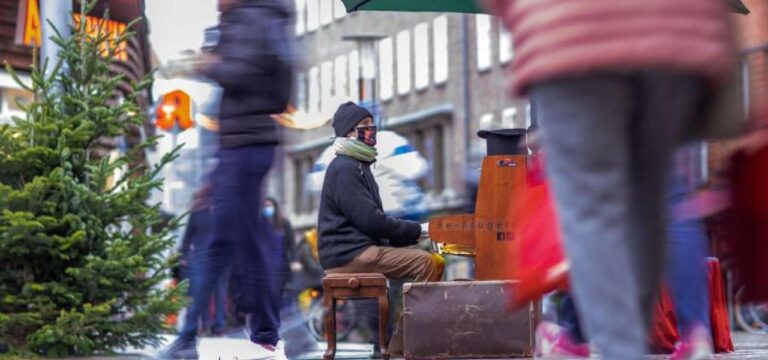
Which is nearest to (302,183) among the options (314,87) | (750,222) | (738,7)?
(314,87)

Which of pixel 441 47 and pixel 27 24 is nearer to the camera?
pixel 27 24

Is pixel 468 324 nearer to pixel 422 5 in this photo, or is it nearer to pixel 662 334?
pixel 662 334

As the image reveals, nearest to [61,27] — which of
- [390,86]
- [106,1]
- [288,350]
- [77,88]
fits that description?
[77,88]

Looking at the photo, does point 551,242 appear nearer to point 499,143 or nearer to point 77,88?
point 499,143

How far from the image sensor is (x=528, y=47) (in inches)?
130

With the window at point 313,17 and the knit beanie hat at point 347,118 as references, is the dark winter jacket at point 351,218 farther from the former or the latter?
the window at point 313,17

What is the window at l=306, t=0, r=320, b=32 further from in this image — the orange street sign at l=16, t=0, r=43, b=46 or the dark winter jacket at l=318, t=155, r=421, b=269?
the dark winter jacket at l=318, t=155, r=421, b=269

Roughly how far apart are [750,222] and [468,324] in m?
4.39

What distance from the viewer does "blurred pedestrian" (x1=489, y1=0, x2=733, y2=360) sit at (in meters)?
3.17

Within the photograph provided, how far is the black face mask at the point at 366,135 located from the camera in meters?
9.14

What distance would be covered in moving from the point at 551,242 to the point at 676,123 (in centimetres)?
70

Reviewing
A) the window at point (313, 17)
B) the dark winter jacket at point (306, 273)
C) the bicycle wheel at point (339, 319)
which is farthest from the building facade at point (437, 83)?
the bicycle wheel at point (339, 319)

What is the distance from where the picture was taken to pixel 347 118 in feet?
30.3

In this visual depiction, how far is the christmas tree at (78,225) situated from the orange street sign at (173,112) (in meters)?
17.7
